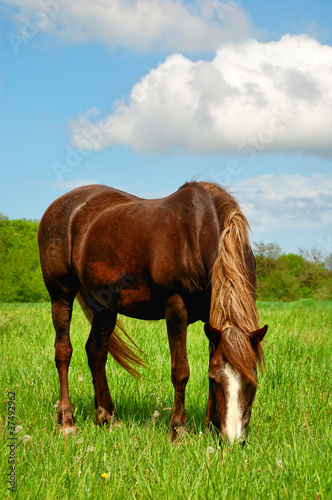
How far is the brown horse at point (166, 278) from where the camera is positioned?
3.10 metres

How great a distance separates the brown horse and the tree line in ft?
58.2

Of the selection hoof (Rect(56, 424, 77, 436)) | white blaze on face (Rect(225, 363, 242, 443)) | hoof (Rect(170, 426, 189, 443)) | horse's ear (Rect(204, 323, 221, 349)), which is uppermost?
horse's ear (Rect(204, 323, 221, 349))

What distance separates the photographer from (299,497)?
2.56 meters

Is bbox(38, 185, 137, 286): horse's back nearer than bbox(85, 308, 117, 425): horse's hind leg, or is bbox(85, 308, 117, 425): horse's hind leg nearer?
bbox(85, 308, 117, 425): horse's hind leg

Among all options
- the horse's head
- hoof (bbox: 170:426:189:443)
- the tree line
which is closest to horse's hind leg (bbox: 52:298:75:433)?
hoof (bbox: 170:426:189:443)

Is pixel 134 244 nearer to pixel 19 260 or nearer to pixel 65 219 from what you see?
pixel 65 219

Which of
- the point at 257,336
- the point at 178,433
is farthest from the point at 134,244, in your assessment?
the point at 178,433

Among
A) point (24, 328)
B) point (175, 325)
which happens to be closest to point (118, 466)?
point (175, 325)

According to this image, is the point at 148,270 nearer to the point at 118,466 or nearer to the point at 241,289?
the point at 241,289

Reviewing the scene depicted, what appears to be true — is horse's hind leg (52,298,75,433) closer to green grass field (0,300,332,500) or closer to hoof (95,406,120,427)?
green grass field (0,300,332,500)

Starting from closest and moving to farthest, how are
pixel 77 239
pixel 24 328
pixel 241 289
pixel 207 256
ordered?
pixel 241 289, pixel 207 256, pixel 77 239, pixel 24 328

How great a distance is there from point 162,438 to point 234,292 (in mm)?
1252

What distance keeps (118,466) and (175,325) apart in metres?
1.13

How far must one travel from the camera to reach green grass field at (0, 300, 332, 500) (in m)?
2.63
